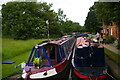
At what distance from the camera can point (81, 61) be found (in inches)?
271

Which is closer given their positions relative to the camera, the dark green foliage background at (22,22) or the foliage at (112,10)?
the foliage at (112,10)

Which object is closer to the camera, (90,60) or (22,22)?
(90,60)

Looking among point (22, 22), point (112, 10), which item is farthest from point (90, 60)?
point (22, 22)

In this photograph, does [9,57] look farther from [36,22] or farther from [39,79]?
[36,22]

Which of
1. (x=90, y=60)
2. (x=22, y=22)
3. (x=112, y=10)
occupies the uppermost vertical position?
(x=22, y=22)

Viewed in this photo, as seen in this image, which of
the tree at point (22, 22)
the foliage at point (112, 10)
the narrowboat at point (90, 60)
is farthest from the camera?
the tree at point (22, 22)

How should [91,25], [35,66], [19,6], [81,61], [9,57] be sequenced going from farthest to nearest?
[91,25] < [19,6] < [9,57] < [81,61] < [35,66]

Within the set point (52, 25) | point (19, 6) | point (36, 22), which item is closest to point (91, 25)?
point (52, 25)

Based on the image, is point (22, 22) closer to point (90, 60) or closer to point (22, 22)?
point (22, 22)

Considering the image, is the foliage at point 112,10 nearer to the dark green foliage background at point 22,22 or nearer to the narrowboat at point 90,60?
the narrowboat at point 90,60

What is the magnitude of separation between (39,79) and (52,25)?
86.1ft

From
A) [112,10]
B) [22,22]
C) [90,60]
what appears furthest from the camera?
[22,22]

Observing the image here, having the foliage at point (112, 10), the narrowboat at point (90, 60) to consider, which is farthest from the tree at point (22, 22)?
the narrowboat at point (90, 60)

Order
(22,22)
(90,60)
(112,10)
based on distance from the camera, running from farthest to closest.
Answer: (22,22) → (112,10) → (90,60)
